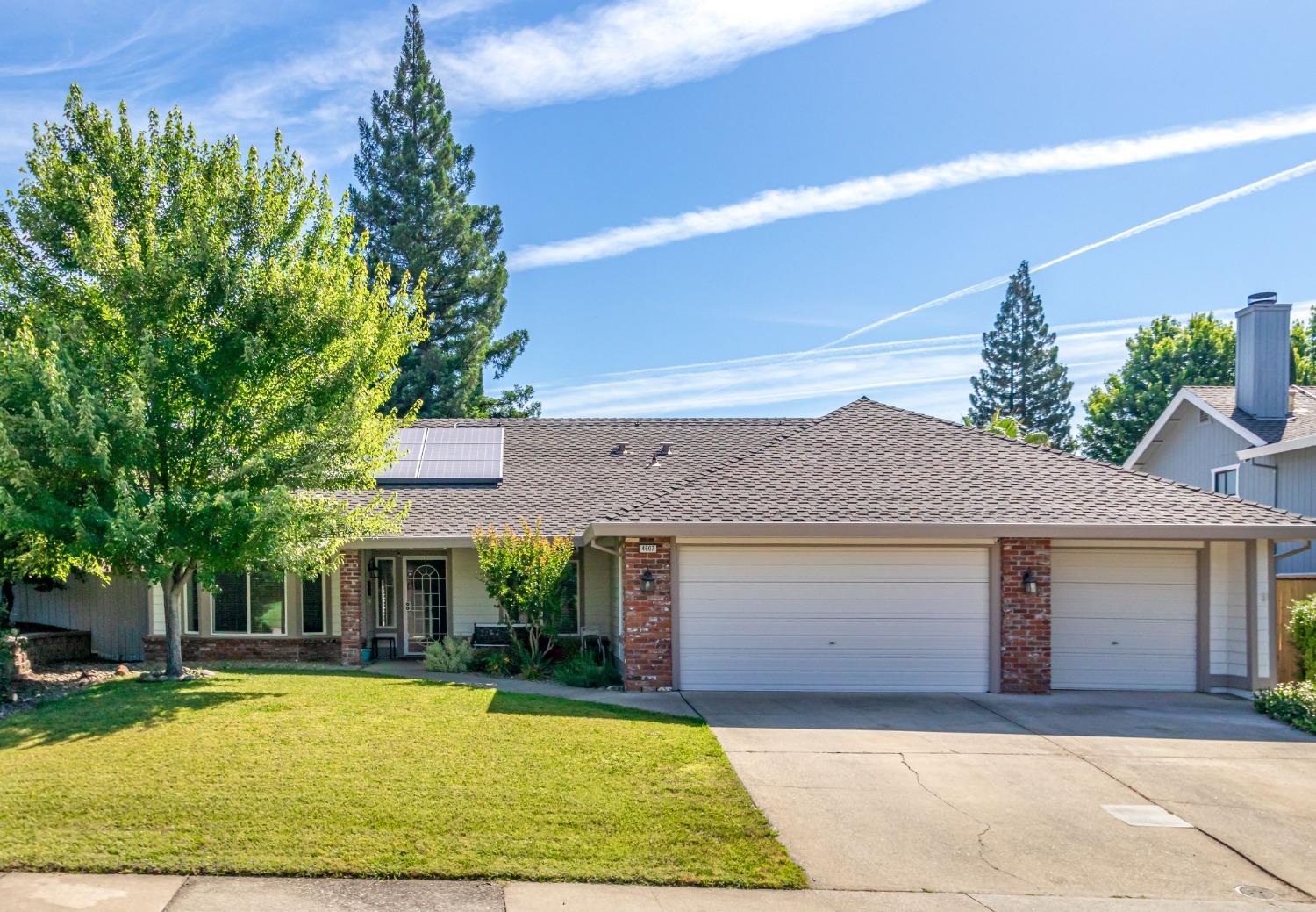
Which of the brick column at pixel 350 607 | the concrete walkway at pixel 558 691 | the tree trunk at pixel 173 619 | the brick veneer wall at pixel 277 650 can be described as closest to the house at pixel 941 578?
the concrete walkway at pixel 558 691

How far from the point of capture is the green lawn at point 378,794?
19.3 feet

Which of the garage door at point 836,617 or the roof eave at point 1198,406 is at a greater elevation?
the roof eave at point 1198,406

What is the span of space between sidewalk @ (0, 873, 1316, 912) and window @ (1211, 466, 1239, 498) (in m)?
15.4

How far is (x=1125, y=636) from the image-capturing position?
1291 centimetres

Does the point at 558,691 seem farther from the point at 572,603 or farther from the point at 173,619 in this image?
the point at 173,619

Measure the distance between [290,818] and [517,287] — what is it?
29210mm

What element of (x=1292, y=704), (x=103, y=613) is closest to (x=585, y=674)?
(x=1292, y=704)

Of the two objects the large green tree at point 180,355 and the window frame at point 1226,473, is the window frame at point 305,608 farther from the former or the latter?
the window frame at point 1226,473

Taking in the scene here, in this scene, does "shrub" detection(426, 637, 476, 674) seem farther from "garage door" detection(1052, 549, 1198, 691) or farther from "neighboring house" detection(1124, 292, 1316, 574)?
"neighboring house" detection(1124, 292, 1316, 574)

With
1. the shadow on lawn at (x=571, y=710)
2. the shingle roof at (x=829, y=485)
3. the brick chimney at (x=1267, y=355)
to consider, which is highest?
the brick chimney at (x=1267, y=355)

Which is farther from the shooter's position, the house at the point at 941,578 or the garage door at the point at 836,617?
the garage door at the point at 836,617

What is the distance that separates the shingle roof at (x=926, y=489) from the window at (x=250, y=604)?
6.70m

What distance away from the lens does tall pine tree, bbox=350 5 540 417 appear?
31.0 metres

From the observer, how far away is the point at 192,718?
973cm
